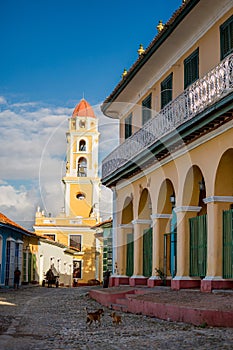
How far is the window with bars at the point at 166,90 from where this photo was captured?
18484 mm

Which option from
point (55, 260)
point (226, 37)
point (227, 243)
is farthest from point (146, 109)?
point (55, 260)

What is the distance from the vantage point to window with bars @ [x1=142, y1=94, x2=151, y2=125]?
20719mm

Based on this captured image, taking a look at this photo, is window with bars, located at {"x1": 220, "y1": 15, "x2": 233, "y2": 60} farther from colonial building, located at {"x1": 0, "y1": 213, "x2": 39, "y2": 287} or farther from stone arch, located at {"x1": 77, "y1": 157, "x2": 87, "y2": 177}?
stone arch, located at {"x1": 77, "y1": 157, "x2": 87, "y2": 177}

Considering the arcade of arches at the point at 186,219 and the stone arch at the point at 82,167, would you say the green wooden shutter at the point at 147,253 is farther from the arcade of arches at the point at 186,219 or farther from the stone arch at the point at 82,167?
the stone arch at the point at 82,167

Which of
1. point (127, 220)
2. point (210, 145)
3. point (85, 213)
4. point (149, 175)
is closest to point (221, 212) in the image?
point (210, 145)

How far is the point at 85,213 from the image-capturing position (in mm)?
59812

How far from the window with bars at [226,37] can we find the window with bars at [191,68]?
1667mm

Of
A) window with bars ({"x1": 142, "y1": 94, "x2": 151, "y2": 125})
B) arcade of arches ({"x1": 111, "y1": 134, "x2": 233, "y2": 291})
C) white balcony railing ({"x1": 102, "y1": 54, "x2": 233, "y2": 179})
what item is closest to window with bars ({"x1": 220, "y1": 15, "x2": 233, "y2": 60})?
white balcony railing ({"x1": 102, "y1": 54, "x2": 233, "y2": 179})

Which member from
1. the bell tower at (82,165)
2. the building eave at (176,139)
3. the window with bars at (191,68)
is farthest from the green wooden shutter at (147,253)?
the bell tower at (82,165)

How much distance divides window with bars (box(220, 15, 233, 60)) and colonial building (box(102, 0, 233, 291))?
0.02m

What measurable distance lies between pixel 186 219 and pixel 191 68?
157 inches

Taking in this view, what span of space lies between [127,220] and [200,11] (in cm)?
1071

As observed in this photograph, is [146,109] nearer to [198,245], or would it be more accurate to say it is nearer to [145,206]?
[145,206]

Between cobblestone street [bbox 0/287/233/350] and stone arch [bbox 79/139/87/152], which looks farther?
stone arch [bbox 79/139/87/152]
